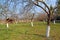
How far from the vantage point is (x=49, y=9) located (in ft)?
63.2

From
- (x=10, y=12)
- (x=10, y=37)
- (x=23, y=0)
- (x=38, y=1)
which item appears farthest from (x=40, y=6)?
(x=10, y=37)

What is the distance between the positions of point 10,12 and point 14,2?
1.10 m

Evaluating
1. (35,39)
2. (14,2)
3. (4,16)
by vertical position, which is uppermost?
(14,2)

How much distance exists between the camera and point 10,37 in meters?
19.0

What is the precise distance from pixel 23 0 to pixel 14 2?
0.93 meters

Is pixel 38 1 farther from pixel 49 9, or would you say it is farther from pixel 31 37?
pixel 31 37

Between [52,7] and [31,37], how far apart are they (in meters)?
4.30

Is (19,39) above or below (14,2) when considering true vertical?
below

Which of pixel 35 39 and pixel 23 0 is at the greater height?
pixel 23 0

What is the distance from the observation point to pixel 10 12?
18469 mm

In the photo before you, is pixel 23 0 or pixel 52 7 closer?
pixel 23 0

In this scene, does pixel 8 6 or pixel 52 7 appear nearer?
pixel 8 6

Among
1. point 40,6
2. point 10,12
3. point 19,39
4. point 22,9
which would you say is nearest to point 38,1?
point 40,6

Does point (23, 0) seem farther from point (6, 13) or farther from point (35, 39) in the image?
point (35, 39)
